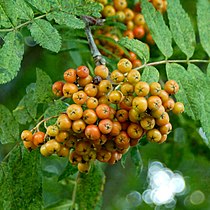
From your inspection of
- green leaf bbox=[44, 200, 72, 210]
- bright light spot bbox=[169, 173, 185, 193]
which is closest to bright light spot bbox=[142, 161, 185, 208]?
bright light spot bbox=[169, 173, 185, 193]

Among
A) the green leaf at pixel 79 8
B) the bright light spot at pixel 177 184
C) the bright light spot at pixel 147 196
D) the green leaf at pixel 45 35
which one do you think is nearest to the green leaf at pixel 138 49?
the green leaf at pixel 79 8

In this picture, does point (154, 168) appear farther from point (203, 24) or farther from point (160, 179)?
point (203, 24)

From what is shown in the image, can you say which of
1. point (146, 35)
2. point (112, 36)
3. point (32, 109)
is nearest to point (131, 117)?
point (32, 109)

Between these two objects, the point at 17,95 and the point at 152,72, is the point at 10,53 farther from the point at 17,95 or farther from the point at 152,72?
the point at 17,95

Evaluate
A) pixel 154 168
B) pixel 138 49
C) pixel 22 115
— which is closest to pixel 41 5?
pixel 138 49

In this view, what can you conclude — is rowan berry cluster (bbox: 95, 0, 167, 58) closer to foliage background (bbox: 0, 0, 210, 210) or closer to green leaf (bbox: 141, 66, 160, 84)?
foliage background (bbox: 0, 0, 210, 210)

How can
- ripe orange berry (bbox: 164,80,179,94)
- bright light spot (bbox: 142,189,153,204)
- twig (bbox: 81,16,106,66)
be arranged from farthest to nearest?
bright light spot (bbox: 142,189,153,204) < twig (bbox: 81,16,106,66) < ripe orange berry (bbox: 164,80,179,94)
